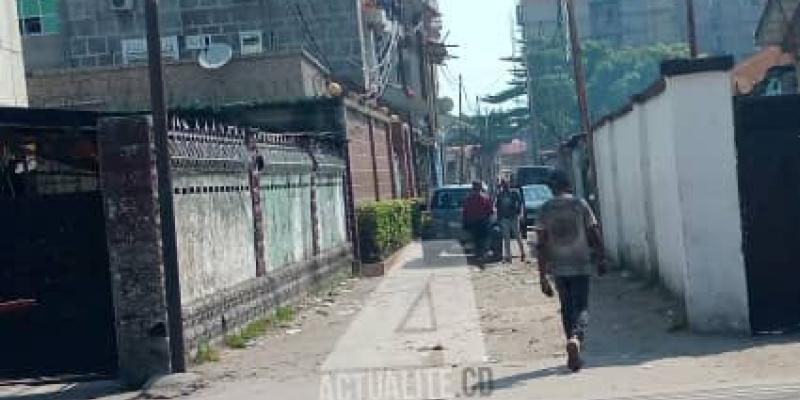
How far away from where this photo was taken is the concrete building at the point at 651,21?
308 feet

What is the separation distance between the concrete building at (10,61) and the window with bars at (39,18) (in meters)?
15.7

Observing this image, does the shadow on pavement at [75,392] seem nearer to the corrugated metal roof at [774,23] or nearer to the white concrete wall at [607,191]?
the white concrete wall at [607,191]

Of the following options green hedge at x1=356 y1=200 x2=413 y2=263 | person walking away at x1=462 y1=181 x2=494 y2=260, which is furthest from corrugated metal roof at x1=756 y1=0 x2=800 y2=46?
green hedge at x1=356 y1=200 x2=413 y2=263

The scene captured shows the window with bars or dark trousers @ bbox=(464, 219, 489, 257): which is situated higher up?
the window with bars

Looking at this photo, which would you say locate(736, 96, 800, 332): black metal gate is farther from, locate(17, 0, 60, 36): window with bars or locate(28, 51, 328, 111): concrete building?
locate(17, 0, 60, 36): window with bars

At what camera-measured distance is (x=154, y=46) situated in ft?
34.9

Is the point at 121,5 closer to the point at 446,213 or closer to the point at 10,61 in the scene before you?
the point at 446,213

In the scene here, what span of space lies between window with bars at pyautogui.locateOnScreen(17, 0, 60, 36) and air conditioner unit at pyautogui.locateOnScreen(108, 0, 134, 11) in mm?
2031

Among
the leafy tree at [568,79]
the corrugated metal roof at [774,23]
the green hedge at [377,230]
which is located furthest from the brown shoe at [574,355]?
the leafy tree at [568,79]

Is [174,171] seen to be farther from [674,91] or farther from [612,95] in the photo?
[612,95]

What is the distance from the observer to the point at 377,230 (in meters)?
23.1

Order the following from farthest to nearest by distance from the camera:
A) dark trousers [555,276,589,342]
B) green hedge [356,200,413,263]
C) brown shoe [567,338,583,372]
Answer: green hedge [356,200,413,263]
dark trousers [555,276,589,342]
brown shoe [567,338,583,372]

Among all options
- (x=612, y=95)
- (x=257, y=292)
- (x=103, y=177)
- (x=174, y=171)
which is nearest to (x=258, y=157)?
(x=257, y=292)

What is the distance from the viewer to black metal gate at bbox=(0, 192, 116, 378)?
10.6 m
